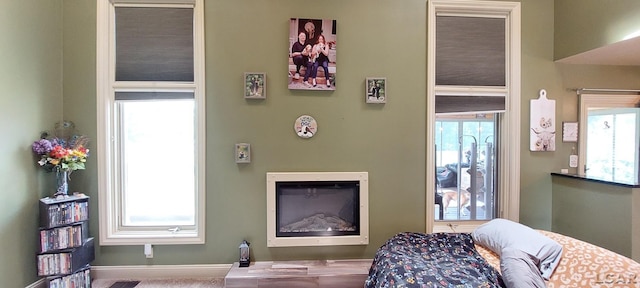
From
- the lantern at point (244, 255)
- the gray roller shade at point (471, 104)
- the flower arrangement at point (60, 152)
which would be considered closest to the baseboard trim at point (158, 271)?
the lantern at point (244, 255)

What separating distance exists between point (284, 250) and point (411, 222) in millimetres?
1302

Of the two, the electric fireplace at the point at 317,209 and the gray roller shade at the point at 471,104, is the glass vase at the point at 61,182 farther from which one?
the gray roller shade at the point at 471,104

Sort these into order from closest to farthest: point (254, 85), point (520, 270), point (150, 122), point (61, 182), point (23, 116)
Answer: point (520, 270) < point (23, 116) < point (61, 182) < point (254, 85) < point (150, 122)

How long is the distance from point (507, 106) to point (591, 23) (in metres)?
0.96

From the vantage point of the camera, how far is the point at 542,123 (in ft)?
9.39

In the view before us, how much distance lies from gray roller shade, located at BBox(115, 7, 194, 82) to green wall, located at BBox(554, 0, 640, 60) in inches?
146

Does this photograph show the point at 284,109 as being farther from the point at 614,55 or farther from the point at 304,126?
the point at 614,55

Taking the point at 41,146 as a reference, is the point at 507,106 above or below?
above

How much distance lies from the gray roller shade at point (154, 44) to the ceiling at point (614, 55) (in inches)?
150

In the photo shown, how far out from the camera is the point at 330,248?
2752mm

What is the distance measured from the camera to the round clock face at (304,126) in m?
2.72

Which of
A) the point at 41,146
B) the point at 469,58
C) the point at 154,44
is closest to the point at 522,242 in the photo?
the point at 469,58

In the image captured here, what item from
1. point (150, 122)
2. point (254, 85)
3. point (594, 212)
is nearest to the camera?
point (594, 212)

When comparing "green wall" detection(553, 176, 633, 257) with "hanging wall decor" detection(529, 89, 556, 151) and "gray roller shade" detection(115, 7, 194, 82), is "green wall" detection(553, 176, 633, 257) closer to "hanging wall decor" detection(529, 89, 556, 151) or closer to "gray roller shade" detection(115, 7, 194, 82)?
"hanging wall decor" detection(529, 89, 556, 151)
